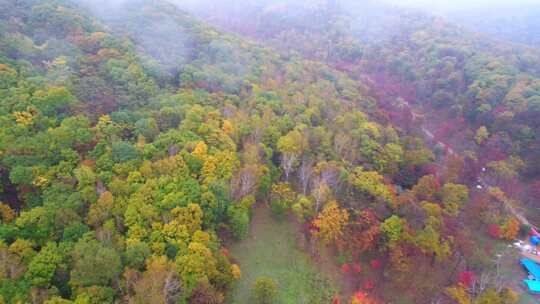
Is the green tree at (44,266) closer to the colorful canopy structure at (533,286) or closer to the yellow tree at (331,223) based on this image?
the yellow tree at (331,223)

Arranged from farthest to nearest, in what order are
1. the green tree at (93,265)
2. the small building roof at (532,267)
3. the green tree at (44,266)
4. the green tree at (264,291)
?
the small building roof at (532,267), the green tree at (264,291), the green tree at (93,265), the green tree at (44,266)

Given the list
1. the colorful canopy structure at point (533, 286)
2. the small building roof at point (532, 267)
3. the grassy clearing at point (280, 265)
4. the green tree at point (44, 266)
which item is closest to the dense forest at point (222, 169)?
the green tree at point (44, 266)

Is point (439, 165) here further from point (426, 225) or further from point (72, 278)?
point (72, 278)

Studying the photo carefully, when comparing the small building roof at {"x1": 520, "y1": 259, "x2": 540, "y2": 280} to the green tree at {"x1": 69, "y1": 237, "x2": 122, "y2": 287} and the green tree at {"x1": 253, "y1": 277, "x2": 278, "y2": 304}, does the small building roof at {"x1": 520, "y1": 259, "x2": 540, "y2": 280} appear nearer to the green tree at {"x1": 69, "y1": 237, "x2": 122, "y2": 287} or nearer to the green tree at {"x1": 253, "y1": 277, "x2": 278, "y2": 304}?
the green tree at {"x1": 253, "y1": 277, "x2": 278, "y2": 304}

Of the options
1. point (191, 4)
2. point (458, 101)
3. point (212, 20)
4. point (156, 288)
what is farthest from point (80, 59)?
point (191, 4)

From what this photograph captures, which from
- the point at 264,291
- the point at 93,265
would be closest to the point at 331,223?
the point at 264,291
